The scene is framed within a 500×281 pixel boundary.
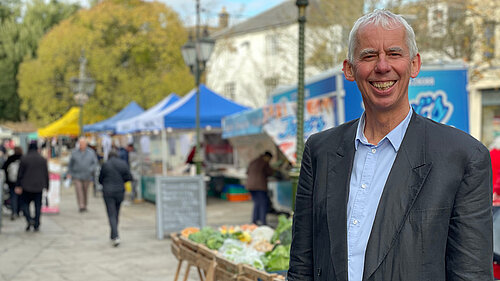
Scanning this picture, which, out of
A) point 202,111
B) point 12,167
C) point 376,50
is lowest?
point 12,167

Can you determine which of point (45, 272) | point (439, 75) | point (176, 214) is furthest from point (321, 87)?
point (45, 272)

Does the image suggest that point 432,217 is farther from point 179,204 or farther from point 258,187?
point 258,187

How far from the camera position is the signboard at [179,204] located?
471 inches

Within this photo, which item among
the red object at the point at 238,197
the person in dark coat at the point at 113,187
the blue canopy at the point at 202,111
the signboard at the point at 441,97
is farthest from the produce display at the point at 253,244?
the red object at the point at 238,197

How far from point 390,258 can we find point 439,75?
25.0 feet

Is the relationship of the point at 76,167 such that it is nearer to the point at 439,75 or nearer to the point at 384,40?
the point at 439,75

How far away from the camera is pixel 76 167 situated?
677 inches

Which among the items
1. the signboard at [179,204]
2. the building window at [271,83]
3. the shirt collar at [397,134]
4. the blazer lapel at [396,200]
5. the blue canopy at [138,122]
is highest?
the building window at [271,83]

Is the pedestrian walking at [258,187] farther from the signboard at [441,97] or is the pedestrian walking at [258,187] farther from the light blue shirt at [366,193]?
the light blue shirt at [366,193]

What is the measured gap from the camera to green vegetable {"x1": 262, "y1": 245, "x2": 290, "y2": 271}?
17.0 feet

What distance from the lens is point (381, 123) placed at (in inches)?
84.4

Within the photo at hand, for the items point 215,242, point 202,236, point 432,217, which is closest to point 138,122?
point 202,236

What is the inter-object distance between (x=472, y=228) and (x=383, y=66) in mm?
591

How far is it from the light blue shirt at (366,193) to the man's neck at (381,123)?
0.06 ft
